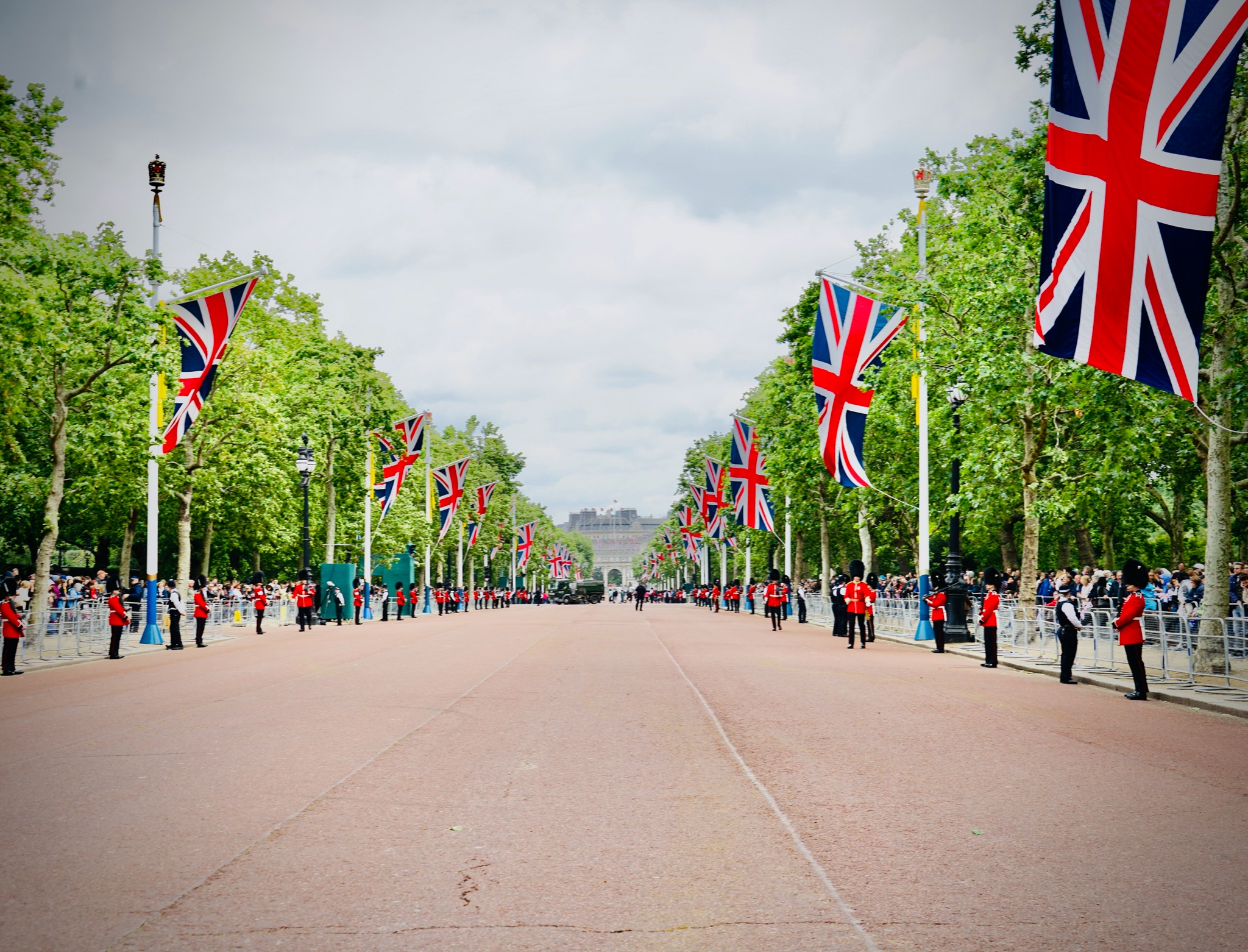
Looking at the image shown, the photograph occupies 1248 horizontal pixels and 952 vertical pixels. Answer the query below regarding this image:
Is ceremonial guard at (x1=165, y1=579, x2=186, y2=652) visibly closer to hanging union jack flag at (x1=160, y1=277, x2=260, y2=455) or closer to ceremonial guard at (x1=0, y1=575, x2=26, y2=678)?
hanging union jack flag at (x1=160, y1=277, x2=260, y2=455)

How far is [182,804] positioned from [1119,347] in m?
10.1

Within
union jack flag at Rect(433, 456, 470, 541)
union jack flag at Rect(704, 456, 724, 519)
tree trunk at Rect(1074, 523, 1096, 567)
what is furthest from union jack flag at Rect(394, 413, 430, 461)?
tree trunk at Rect(1074, 523, 1096, 567)

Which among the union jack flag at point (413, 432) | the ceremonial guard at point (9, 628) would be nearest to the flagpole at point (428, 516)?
the union jack flag at point (413, 432)

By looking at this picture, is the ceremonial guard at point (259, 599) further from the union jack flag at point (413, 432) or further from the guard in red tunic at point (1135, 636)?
the guard in red tunic at point (1135, 636)

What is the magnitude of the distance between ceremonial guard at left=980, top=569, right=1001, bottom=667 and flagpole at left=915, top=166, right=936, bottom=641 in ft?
27.9

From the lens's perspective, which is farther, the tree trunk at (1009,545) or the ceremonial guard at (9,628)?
the tree trunk at (1009,545)

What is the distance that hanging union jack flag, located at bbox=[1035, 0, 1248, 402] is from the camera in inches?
454

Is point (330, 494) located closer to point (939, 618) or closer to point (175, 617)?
point (175, 617)

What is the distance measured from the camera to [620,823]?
7.70 meters

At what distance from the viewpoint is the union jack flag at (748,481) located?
44.4m

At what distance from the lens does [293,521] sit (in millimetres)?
57562

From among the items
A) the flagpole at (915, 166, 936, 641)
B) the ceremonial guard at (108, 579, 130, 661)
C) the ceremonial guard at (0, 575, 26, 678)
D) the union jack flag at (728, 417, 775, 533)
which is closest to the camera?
the ceremonial guard at (0, 575, 26, 678)

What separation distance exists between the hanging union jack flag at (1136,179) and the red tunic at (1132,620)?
4.95 meters

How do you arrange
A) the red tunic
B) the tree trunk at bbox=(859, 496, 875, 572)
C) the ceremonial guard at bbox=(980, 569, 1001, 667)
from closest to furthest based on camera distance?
the red tunic, the ceremonial guard at bbox=(980, 569, 1001, 667), the tree trunk at bbox=(859, 496, 875, 572)
